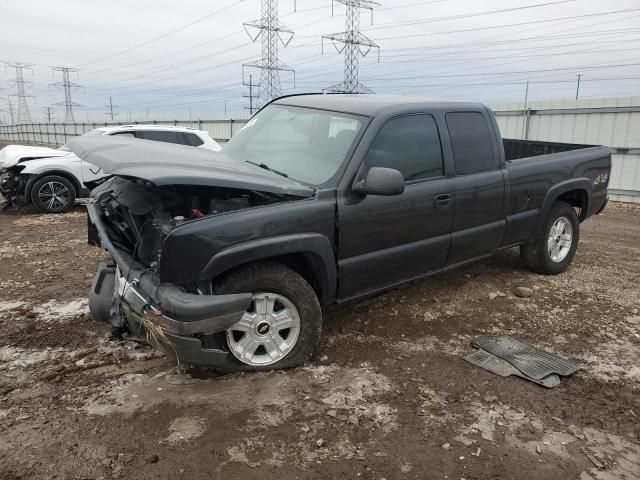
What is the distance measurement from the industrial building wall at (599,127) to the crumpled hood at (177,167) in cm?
1000

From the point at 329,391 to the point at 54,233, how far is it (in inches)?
239

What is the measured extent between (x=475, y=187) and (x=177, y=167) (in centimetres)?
269

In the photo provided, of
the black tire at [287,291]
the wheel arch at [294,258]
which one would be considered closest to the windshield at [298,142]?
the wheel arch at [294,258]

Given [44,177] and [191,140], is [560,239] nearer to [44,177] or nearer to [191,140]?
[191,140]

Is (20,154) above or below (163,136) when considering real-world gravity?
below

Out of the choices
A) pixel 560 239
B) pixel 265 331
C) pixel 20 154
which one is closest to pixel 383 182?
pixel 265 331


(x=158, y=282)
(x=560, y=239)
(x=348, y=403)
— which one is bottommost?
(x=348, y=403)

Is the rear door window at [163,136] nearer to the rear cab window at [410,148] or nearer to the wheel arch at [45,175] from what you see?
the wheel arch at [45,175]

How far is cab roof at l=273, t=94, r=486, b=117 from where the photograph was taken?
13.5ft

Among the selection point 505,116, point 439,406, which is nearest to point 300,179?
point 439,406

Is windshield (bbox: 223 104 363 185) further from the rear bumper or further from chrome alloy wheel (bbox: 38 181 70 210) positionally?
chrome alloy wheel (bbox: 38 181 70 210)

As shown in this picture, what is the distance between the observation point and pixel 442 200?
4.31 m

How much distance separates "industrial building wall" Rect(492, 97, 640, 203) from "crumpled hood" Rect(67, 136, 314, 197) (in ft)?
32.8

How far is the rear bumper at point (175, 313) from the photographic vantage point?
2938 millimetres
